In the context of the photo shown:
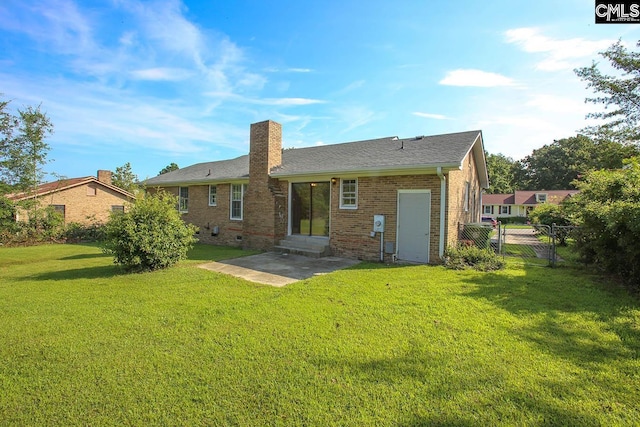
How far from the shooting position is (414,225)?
30.6 feet

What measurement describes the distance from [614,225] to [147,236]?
1095 cm

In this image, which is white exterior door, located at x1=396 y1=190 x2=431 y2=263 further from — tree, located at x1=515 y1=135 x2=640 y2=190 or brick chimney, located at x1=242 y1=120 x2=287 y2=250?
tree, located at x1=515 y1=135 x2=640 y2=190

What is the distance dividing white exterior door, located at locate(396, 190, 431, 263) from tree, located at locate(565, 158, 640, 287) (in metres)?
3.71

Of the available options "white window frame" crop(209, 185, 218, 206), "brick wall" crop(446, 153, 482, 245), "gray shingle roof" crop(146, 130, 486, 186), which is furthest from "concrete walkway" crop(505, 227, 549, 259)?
"white window frame" crop(209, 185, 218, 206)

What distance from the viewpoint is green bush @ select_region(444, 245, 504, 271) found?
8.16m

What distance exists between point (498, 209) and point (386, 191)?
46045mm

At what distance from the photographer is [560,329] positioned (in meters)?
4.44

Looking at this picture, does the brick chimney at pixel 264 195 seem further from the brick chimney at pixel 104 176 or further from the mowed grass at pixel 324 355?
the brick chimney at pixel 104 176

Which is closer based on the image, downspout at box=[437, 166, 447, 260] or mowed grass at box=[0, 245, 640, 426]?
mowed grass at box=[0, 245, 640, 426]

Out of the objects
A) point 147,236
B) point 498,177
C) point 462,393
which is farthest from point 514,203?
point 462,393

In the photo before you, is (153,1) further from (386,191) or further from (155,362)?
(155,362)

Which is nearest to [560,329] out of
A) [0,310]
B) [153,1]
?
[0,310]

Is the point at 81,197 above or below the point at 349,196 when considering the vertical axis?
above

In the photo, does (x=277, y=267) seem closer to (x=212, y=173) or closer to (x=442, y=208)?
(x=442, y=208)
